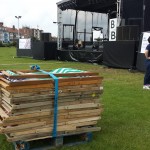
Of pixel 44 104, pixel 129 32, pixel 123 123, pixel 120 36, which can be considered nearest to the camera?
pixel 44 104

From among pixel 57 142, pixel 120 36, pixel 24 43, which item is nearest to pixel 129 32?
pixel 120 36

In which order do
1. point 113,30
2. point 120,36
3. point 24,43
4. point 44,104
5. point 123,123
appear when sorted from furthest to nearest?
point 24,43
point 113,30
point 120,36
point 123,123
point 44,104

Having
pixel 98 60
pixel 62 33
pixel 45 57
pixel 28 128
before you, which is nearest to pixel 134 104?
pixel 28 128

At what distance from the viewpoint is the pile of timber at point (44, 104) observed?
433 centimetres

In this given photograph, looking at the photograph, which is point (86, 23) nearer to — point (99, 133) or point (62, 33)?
point (62, 33)

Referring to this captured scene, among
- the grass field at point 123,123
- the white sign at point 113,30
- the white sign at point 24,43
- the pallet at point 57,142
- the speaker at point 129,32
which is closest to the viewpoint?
the pallet at point 57,142

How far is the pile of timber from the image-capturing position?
4.33 metres

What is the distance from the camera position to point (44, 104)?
454cm

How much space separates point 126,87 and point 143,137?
16.4 ft

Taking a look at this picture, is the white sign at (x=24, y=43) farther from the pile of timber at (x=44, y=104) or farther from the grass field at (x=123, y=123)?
the pile of timber at (x=44, y=104)

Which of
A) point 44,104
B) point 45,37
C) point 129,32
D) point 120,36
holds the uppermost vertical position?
point 129,32

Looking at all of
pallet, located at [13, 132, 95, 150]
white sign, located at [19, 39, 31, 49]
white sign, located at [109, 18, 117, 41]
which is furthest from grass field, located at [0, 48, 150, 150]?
white sign, located at [19, 39, 31, 49]

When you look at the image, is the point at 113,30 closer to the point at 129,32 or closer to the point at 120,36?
the point at 120,36

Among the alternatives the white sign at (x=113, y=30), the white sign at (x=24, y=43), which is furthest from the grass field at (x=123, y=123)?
the white sign at (x=24, y=43)
